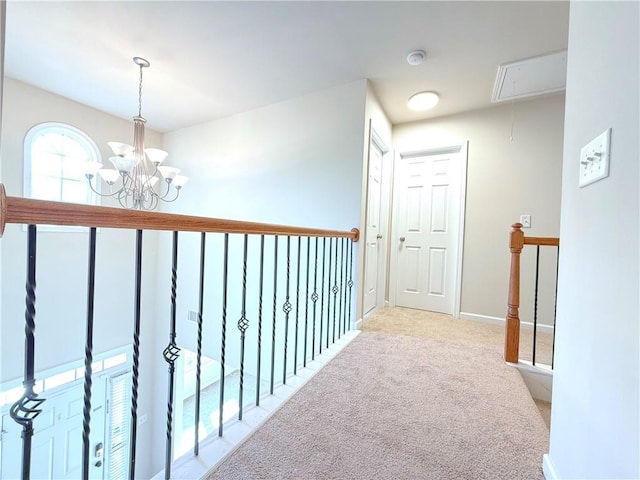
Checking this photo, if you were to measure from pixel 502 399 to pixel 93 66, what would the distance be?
387 cm

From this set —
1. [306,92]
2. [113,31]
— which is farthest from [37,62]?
[306,92]

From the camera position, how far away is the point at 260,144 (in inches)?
120

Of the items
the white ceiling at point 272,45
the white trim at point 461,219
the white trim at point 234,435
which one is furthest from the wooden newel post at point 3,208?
the white trim at point 461,219

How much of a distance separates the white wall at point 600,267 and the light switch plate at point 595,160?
21mm

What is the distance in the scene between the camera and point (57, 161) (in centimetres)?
304

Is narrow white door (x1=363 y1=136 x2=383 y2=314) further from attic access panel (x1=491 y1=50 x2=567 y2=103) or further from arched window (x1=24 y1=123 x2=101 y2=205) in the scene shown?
arched window (x1=24 y1=123 x2=101 y2=205)

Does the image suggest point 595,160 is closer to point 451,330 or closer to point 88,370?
point 88,370

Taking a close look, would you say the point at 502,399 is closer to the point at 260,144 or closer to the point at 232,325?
the point at 232,325

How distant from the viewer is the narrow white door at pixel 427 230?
305 cm

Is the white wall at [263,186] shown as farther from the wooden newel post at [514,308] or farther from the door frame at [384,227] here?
the wooden newel post at [514,308]

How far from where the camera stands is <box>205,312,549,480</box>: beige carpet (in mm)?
1007

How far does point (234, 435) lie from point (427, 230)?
2759 millimetres

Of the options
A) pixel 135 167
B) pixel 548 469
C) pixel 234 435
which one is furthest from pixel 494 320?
pixel 135 167

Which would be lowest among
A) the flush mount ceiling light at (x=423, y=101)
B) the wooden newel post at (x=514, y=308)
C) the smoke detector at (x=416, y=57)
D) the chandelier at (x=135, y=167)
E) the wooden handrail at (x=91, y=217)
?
the wooden newel post at (x=514, y=308)
